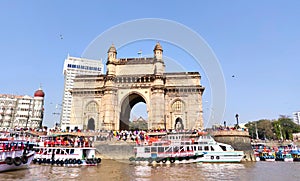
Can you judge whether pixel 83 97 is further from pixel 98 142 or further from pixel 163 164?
pixel 163 164

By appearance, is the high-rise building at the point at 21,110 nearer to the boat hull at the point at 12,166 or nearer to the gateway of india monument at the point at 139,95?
the gateway of india monument at the point at 139,95

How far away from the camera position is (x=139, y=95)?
2190 inches

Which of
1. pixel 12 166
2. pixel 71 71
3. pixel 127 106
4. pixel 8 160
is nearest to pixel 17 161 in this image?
pixel 12 166

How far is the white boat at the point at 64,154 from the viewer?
2703 cm

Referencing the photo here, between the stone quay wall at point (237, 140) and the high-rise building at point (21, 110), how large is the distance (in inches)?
2712

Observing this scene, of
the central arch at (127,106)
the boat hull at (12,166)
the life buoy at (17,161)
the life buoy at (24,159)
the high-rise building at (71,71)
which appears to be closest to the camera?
the boat hull at (12,166)

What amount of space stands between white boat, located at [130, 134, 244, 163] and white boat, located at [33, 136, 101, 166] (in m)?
5.67

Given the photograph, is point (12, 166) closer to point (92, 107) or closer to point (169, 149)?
point (169, 149)

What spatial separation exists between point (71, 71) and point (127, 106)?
60169 millimetres

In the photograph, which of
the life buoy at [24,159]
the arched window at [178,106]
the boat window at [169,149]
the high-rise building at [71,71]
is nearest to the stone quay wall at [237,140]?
the boat window at [169,149]

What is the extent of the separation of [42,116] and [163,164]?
71356 mm

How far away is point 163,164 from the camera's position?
94.3 feet

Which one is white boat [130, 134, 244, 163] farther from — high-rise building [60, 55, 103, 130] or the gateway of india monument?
high-rise building [60, 55, 103, 130]

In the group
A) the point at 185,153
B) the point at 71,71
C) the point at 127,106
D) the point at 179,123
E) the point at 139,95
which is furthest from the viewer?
the point at 71,71
